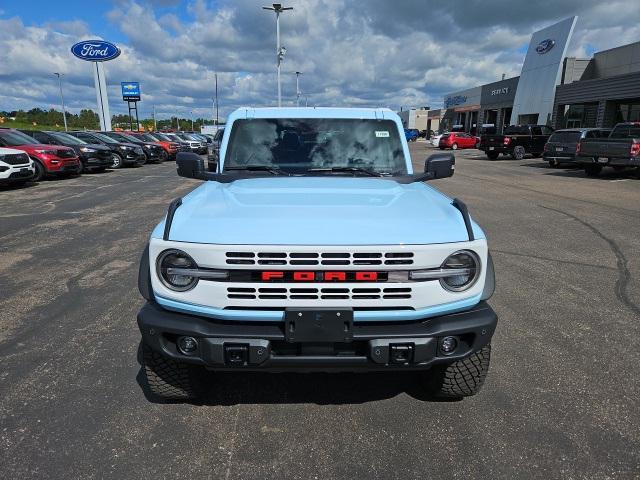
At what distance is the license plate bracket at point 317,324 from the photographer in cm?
239

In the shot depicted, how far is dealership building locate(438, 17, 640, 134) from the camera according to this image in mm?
29033

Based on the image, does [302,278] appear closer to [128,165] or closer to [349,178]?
[349,178]

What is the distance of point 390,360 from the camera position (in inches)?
95.7

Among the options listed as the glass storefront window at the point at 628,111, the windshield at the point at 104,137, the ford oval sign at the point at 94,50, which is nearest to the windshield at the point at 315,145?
the windshield at the point at 104,137

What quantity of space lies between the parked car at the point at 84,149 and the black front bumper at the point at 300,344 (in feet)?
61.5

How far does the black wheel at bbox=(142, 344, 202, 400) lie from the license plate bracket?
2.69ft

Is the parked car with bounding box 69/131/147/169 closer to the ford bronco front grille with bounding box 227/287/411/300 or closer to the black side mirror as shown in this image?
the black side mirror

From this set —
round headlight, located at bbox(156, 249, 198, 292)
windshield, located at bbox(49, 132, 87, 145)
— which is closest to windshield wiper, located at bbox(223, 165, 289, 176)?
round headlight, located at bbox(156, 249, 198, 292)

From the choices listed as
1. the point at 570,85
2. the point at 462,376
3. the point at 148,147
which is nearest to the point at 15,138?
the point at 148,147

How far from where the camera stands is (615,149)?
16328 mm

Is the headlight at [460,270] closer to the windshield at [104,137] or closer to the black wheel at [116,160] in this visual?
the black wheel at [116,160]

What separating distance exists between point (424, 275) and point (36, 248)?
670 cm

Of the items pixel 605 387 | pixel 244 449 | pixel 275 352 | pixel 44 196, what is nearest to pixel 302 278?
pixel 275 352

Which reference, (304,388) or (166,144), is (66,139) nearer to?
(166,144)
